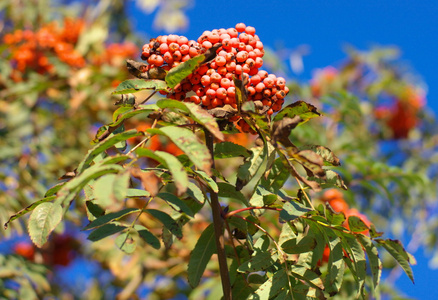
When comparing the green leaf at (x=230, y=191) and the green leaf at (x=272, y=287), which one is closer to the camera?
the green leaf at (x=272, y=287)

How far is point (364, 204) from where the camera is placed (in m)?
3.80

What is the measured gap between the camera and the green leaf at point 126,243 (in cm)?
99

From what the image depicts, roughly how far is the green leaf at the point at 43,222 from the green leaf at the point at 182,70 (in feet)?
1.21

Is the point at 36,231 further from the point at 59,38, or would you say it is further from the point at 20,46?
the point at 59,38

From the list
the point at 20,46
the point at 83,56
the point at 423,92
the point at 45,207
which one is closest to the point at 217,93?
the point at 45,207

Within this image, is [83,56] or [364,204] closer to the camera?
[364,204]

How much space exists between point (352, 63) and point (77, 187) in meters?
4.92

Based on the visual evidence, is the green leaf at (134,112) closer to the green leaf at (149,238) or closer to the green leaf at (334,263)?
the green leaf at (149,238)

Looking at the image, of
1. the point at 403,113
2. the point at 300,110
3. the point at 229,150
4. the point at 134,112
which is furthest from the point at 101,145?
the point at 403,113

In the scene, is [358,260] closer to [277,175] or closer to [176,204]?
[277,175]

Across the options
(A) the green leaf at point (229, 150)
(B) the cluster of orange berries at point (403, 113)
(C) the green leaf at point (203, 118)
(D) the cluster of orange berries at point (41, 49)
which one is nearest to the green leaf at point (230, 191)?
(A) the green leaf at point (229, 150)

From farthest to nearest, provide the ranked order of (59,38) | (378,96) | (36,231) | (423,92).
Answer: (423,92) < (378,96) < (59,38) < (36,231)

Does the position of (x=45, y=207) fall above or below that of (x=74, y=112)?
below

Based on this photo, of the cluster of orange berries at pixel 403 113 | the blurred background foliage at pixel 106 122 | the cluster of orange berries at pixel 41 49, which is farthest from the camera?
the cluster of orange berries at pixel 403 113
